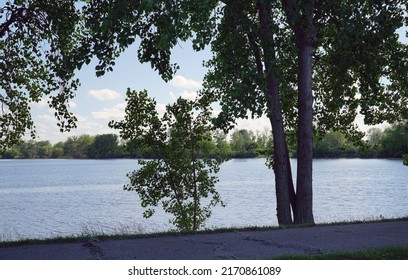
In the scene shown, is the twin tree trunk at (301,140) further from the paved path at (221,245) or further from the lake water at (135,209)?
the lake water at (135,209)

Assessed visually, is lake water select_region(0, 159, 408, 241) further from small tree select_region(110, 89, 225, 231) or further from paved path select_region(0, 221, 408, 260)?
paved path select_region(0, 221, 408, 260)

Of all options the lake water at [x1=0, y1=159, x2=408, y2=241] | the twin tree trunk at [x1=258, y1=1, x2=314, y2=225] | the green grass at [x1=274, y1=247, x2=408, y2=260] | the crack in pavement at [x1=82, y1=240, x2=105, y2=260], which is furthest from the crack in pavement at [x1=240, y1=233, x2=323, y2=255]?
the lake water at [x1=0, y1=159, x2=408, y2=241]

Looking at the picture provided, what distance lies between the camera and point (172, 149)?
762 inches

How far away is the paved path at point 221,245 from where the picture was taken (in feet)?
29.3

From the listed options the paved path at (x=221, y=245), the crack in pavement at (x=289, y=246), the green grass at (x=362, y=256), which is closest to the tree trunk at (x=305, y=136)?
the paved path at (x=221, y=245)

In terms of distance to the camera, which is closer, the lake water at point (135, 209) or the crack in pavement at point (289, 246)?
the crack in pavement at point (289, 246)

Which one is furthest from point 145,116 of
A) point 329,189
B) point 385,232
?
point 329,189

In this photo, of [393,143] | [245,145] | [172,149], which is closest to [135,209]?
[172,149]

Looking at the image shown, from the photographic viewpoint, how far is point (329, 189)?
53.2 meters

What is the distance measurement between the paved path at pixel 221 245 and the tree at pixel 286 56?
13.4 feet

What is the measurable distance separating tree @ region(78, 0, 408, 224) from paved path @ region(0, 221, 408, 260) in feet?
13.4

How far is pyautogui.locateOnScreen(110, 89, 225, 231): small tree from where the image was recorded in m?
19.0

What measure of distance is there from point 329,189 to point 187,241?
45.3 metres

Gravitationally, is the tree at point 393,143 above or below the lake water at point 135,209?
above
